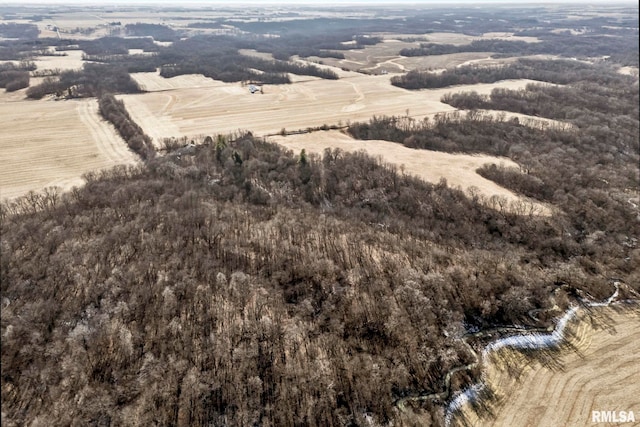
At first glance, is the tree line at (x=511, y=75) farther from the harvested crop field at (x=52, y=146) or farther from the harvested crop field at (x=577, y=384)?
the harvested crop field at (x=577, y=384)

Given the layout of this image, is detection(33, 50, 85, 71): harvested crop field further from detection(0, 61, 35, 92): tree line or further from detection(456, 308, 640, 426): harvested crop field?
detection(456, 308, 640, 426): harvested crop field

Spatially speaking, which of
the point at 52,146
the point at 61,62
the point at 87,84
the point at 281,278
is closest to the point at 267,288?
the point at 281,278

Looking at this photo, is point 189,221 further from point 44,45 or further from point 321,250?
point 44,45

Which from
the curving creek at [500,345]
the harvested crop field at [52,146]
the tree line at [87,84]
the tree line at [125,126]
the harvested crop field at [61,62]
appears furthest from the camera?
the harvested crop field at [61,62]

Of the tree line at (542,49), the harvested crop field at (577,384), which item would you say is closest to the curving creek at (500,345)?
the harvested crop field at (577,384)

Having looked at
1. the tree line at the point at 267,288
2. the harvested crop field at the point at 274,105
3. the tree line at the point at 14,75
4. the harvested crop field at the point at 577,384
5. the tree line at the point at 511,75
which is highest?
the tree line at the point at 14,75

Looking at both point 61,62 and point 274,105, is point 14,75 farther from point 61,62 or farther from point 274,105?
point 274,105

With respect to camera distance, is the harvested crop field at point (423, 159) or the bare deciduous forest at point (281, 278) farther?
the harvested crop field at point (423, 159)
